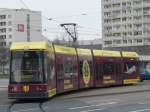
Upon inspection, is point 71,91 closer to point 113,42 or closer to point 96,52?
point 96,52

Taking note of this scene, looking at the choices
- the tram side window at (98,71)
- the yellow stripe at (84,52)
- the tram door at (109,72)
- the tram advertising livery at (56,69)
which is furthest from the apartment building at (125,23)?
the yellow stripe at (84,52)

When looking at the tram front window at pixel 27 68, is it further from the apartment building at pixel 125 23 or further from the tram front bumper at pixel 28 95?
the apartment building at pixel 125 23

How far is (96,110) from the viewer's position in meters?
22.8

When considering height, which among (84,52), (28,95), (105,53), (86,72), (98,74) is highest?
(84,52)

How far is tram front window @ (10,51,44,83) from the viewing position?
28.8 meters

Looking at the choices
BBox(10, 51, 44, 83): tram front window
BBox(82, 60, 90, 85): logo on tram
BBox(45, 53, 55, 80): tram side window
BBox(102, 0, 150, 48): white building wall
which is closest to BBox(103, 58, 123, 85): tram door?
BBox(82, 60, 90, 85): logo on tram

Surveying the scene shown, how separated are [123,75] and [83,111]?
882 inches

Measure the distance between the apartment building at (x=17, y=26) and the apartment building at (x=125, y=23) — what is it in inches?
1130

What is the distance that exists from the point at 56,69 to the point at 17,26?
96.5 meters

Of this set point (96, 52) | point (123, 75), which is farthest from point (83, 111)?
point (123, 75)

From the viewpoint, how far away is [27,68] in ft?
94.6

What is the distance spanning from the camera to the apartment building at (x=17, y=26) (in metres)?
110

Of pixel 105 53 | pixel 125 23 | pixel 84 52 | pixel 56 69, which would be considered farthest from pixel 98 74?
pixel 125 23

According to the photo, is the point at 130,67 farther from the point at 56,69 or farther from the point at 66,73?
the point at 56,69
